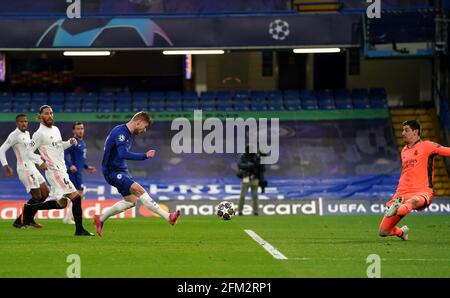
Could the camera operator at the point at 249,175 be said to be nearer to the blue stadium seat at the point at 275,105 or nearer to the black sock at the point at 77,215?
the blue stadium seat at the point at 275,105

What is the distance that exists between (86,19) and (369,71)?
40.5 ft

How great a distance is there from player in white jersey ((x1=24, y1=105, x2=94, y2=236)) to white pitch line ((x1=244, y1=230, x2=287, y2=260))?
322 cm

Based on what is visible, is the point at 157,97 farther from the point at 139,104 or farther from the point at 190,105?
the point at 190,105

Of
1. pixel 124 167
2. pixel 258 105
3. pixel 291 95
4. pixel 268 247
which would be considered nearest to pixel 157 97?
pixel 258 105

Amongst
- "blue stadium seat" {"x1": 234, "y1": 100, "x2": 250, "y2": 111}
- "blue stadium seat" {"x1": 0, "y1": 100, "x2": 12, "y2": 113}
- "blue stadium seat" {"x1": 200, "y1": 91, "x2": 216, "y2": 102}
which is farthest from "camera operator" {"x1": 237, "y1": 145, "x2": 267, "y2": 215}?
"blue stadium seat" {"x1": 0, "y1": 100, "x2": 12, "y2": 113}

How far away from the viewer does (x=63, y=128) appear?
137ft

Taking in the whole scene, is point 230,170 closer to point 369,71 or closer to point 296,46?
point 296,46

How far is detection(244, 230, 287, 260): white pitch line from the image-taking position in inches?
652

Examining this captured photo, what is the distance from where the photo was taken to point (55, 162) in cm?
2230

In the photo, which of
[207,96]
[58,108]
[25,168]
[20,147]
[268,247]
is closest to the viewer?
[268,247]

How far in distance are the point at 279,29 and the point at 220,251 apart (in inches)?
952

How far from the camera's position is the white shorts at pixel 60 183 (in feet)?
71.4

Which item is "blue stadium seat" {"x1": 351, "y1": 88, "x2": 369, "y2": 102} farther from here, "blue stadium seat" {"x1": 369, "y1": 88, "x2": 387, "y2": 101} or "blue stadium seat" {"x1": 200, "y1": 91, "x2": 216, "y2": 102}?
"blue stadium seat" {"x1": 200, "y1": 91, "x2": 216, "y2": 102}
